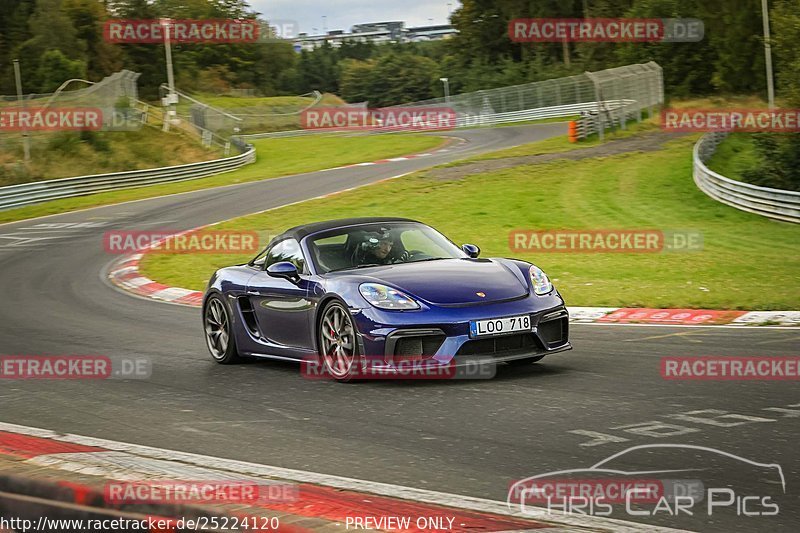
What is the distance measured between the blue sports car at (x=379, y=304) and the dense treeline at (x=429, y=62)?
23199 millimetres

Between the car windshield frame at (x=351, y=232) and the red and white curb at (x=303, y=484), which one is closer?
the red and white curb at (x=303, y=484)

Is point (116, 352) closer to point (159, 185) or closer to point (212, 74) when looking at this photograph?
point (159, 185)

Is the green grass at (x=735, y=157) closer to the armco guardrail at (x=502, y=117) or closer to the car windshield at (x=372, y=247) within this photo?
the armco guardrail at (x=502, y=117)

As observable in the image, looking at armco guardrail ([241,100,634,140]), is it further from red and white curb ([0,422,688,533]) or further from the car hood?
red and white curb ([0,422,688,533])

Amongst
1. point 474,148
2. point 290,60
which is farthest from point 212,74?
point 474,148

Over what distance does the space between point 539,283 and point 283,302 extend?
6.88 feet

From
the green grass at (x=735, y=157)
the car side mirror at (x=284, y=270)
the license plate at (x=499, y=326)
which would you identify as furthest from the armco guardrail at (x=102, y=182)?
the license plate at (x=499, y=326)

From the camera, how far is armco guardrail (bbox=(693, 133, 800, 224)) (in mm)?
23734

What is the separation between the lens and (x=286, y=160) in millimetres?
47062

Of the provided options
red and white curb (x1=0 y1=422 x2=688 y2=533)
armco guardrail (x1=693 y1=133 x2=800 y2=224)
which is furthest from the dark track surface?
armco guardrail (x1=693 y1=133 x2=800 y2=224)

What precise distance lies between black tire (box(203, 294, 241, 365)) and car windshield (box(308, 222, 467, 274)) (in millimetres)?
1263

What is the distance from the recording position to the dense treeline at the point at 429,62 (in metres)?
62.0

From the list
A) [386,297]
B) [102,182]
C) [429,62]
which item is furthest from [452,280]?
[429,62]

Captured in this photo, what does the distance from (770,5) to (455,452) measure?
206ft
